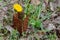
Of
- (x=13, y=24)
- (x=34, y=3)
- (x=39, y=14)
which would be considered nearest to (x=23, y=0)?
(x=34, y=3)

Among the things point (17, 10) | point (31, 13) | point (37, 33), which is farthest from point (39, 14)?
point (17, 10)

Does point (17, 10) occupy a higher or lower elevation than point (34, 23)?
higher

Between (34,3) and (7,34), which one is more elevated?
(34,3)

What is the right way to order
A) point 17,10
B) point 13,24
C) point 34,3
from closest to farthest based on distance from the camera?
point 17,10 → point 13,24 → point 34,3

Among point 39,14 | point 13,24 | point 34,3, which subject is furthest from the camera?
point 34,3

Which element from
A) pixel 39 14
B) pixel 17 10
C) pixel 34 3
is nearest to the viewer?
pixel 17 10

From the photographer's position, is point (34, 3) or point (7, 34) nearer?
point (7, 34)

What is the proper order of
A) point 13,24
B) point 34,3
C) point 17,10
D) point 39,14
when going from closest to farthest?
point 17,10 < point 13,24 < point 39,14 < point 34,3

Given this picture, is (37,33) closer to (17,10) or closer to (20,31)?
(20,31)

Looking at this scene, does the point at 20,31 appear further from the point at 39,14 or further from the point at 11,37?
the point at 39,14
